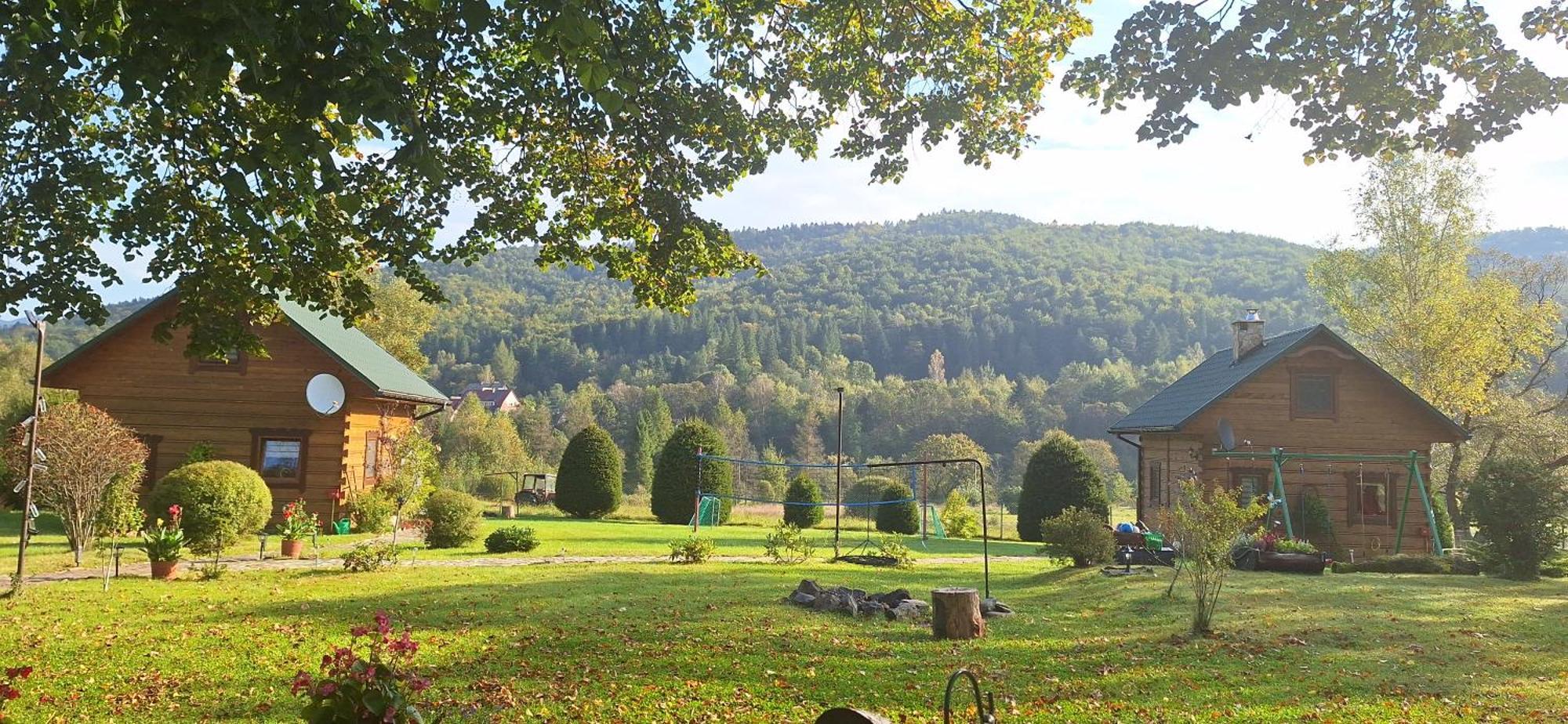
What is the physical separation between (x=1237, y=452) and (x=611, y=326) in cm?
7401

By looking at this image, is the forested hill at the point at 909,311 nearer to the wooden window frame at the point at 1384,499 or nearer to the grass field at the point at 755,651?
the wooden window frame at the point at 1384,499

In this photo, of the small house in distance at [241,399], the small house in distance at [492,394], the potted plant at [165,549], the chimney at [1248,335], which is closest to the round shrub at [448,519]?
the small house in distance at [241,399]

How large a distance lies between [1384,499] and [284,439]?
88.9 ft

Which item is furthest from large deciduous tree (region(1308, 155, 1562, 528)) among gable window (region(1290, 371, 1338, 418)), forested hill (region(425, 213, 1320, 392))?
forested hill (region(425, 213, 1320, 392))

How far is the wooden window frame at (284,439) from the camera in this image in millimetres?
22750

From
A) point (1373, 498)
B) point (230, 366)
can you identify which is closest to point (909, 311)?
point (1373, 498)

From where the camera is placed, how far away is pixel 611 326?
90.7 m

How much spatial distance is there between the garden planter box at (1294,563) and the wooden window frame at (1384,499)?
7.37 m

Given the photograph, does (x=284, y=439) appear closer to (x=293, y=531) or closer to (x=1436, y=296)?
(x=293, y=531)

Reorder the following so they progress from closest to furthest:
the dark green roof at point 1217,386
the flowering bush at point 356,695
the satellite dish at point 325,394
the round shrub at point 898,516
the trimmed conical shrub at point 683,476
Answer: the flowering bush at point 356,695
the satellite dish at point 325,394
the dark green roof at point 1217,386
the round shrub at point 898,516
the trimmed conical shrub at point 683,476

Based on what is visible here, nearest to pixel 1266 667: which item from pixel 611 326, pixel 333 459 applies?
pixel 333 459

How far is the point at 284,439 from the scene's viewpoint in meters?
22.9

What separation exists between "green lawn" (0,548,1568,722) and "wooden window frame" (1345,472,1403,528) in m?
9.60

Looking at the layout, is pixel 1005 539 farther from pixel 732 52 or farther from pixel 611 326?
pixel 611 326
